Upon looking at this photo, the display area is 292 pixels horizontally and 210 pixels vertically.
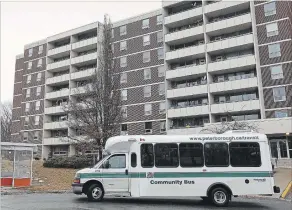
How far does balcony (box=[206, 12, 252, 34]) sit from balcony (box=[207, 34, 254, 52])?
168 cm

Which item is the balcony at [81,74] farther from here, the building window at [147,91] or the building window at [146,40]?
the building window at [147,91]

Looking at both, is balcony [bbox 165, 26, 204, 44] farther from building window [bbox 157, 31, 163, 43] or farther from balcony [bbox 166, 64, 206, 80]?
balcony [bbox 166, 64, 206, 80]

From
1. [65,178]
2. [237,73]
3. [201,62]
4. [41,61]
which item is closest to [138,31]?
[201,62]

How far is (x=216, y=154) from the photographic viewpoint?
1326 centimetres

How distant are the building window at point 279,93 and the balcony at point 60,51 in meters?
33.0

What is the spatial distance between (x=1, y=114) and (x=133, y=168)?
7153cm

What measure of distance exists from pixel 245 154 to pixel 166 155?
3.29 metres

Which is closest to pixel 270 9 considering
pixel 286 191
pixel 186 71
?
pixel 186 71

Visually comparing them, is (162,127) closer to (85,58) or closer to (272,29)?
(85,58)

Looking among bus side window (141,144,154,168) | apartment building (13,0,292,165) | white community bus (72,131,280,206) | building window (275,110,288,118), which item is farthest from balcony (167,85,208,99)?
bus side window (141,144,154,168)

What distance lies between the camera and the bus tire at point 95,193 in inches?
522

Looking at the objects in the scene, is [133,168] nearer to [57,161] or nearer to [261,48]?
[57,161]

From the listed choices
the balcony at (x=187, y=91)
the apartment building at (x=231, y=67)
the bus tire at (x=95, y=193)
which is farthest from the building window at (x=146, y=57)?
the bus tire at (x=95, y=193)

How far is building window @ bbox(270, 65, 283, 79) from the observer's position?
35.7 metres
